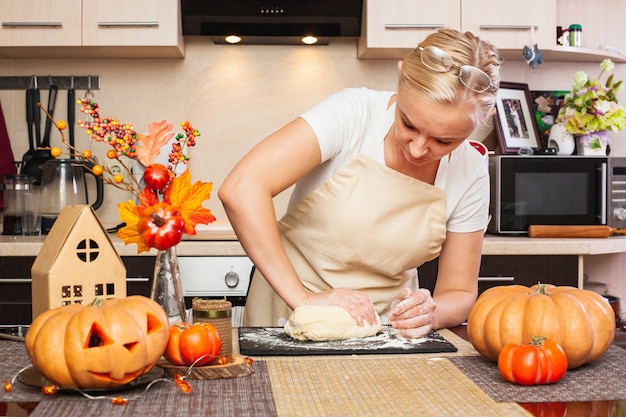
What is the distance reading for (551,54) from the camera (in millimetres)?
3008

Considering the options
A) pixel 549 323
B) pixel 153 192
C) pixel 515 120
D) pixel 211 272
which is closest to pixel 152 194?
pixel 153 192

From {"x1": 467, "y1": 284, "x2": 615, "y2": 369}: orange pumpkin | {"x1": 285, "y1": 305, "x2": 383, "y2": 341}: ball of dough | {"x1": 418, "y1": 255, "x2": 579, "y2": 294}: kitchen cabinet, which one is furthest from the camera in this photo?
{"x1": 418, "y1": 255, "x2": 579, "y2": 294}: kitchen cabinet

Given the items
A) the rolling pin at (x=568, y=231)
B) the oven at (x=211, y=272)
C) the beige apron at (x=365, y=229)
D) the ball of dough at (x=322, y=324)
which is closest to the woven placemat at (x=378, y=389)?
the ball of dough at (x=322, y=324)

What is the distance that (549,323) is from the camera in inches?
44.1

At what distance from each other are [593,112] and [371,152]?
1.60 meters

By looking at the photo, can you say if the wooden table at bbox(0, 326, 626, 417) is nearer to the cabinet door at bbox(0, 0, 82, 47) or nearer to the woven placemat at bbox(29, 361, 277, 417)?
the woven placemat at bbox(29, 361, 277, 417)

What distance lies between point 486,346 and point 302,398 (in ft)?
1.12

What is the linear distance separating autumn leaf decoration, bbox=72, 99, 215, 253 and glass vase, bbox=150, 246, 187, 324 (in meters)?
0.05

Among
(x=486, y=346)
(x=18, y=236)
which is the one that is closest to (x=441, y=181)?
(x=486, y=346)

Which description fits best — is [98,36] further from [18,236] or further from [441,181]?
[441,181]

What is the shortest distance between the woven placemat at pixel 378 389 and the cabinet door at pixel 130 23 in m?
1.86

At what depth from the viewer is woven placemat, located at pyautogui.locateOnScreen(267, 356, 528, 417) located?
91 centimetres

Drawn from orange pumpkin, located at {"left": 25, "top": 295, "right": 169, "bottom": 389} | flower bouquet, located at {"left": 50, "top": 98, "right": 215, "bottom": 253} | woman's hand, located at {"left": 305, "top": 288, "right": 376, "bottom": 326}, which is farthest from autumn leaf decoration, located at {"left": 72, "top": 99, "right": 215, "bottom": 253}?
woman's hand, located at {"left": 305, "top": 288, "right": 376, "bottom": 326}

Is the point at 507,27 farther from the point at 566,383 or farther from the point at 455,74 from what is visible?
the point at 566,383
